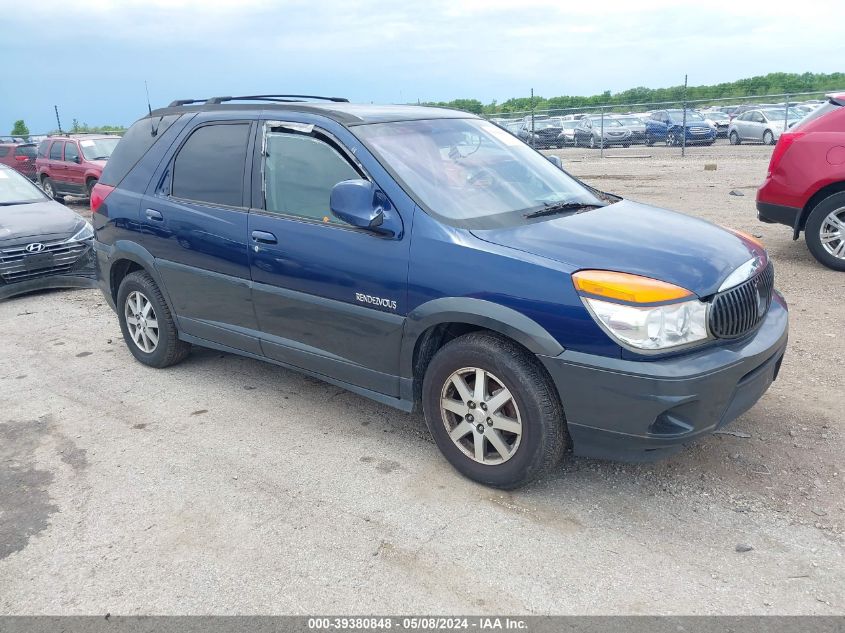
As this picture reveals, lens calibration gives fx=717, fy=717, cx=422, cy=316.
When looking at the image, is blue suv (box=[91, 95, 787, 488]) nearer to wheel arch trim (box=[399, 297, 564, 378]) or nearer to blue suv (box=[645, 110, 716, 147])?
wheel arch trim (box=[399, 297, 564, 378])

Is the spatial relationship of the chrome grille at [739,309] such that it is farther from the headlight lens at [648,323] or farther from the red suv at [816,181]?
the red suv at [816,181]

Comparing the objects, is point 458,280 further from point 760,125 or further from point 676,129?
point 676,129

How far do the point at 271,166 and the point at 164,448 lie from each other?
177 cm

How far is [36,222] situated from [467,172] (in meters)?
6.35

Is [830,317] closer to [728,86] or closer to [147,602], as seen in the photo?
[147,602]

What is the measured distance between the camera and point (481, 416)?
3436 mm

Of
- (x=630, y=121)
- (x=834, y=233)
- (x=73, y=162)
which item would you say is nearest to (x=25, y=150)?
(x=73, y=162)

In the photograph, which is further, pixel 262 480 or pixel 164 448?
pixel 164 448

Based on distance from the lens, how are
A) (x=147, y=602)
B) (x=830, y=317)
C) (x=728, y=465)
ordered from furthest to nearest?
(x=830, y=317), (x=728, y=465), (x=147, y=602)

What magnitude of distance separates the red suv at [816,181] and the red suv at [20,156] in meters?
18.9

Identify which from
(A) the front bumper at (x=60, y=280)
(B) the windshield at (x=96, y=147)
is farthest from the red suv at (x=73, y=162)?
(A) the front bumper at (x=60, y=280)

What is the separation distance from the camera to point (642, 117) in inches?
1102

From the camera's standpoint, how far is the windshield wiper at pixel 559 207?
150 inches

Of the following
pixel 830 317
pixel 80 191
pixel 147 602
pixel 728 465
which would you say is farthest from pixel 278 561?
pixel 80 191
